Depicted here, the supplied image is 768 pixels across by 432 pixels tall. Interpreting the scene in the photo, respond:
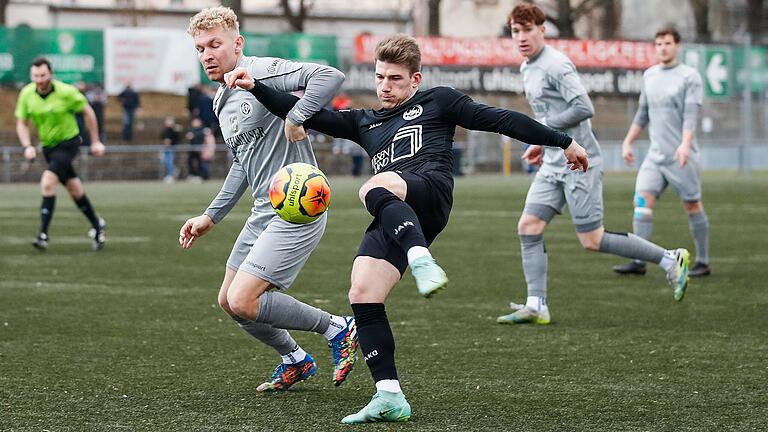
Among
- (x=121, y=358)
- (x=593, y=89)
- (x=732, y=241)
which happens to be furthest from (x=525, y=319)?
(x=593, y=89)

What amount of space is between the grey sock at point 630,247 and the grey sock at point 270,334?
3.39m

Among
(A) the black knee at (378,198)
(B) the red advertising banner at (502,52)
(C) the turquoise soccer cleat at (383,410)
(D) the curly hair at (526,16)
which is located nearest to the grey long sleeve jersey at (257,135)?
(A) the black knee at (378,198)

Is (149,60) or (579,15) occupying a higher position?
(579,15)

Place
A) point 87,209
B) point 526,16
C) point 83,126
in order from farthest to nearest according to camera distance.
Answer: point 83,126 → point 87,209 → point 526,16

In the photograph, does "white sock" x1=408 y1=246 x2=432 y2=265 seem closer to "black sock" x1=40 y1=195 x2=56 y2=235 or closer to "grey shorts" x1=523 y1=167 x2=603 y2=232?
"grey shorts" x1=523 y1=167 x2=603 y2=232

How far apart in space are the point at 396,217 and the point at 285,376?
4.50 ft

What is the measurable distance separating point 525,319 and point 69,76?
92.0 feet

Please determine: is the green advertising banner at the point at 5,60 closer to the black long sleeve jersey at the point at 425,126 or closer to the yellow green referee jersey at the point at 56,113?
the yellow green referee jersey at the point at 56,113

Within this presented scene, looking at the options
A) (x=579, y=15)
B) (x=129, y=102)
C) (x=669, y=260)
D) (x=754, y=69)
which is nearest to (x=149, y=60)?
(x=129, y=102)

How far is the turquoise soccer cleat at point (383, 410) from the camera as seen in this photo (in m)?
5.67

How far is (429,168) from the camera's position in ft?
19.5

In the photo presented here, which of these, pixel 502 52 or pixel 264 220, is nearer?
pixel 264 220

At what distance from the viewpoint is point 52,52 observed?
35469mm

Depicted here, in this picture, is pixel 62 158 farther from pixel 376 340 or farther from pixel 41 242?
pixel 376 340
